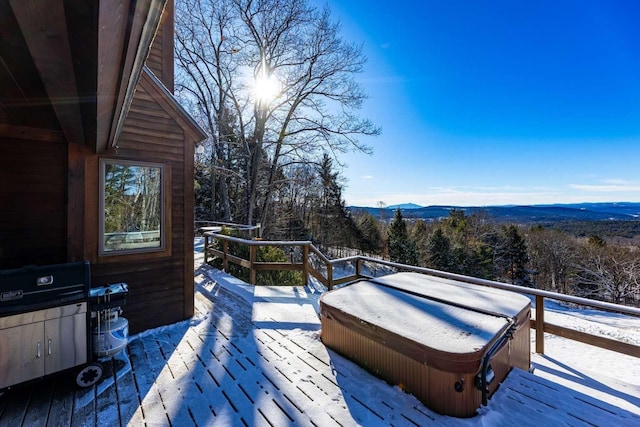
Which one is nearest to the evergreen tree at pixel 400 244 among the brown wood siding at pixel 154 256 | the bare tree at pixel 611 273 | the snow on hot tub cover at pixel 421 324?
the bare tree at pixel 611 273

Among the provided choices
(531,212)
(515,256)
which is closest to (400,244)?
(515,256)

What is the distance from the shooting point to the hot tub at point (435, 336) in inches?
73.6

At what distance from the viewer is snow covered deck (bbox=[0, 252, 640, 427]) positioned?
1.83 meters

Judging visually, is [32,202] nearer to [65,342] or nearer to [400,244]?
[65,342]

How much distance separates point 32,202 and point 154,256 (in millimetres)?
1121

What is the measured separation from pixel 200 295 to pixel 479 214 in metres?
30.8

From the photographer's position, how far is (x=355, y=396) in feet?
6.75

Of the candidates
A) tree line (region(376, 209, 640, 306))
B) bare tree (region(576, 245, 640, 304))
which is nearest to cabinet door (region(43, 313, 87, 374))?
tree line (region(376, 209, 640, 306))

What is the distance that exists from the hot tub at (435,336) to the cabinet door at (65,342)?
1.98 m

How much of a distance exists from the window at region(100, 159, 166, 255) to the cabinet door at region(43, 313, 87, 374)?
2.99 ft

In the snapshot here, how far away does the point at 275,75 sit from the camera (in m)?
11.9

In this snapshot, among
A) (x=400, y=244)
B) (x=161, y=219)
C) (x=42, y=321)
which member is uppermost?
(x=161, y=219)

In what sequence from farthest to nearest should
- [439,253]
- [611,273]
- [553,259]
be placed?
[553,259] → [439,253] → [611,273]

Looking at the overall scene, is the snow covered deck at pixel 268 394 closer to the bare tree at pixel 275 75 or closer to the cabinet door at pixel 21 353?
the cabinet door at pixel 21 353
